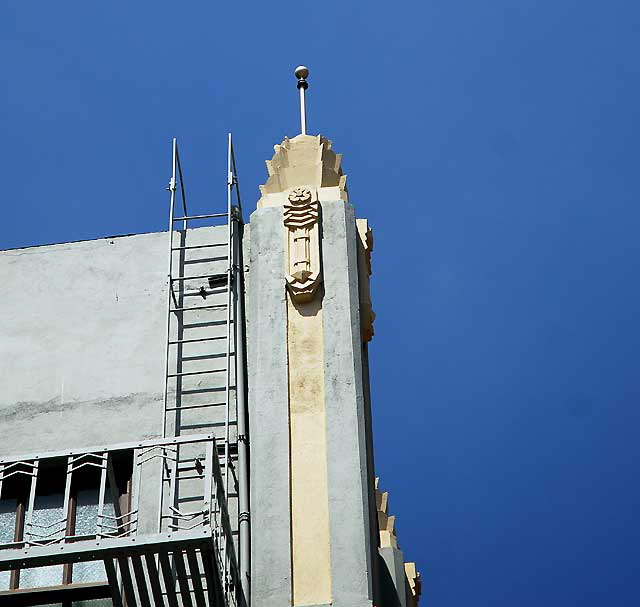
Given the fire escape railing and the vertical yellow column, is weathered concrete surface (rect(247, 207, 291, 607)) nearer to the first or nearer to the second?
the vertical yellow column

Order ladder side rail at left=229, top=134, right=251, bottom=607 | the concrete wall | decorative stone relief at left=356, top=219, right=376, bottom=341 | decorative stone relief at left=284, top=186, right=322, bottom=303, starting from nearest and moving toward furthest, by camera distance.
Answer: ladder side rail at left=229, top=134, right=251, bottom=607 < decorative stone relief at left=284, top=186, right=322, bottom=303 < decorative stone relief at left=356, top=219, right=376, bottom=341 < the concrete wall

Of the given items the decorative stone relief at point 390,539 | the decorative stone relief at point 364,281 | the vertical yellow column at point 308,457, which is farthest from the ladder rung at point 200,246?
the decorative stone relief at point 390,539

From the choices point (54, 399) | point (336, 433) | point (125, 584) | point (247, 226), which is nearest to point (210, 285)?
point (247, 226)

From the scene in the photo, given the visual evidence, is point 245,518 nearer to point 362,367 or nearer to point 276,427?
point 276,427

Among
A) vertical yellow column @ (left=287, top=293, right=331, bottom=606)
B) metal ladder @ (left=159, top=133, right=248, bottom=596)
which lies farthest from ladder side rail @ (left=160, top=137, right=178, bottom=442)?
vertical yellow column @ (left=287, top=293, right=331, bottom=606)

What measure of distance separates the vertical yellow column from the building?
0.02 m

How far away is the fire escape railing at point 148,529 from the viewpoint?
48.5 feet

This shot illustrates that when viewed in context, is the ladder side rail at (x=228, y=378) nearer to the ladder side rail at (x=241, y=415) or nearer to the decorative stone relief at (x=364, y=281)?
the ladder side rail at (x=241, y=415)

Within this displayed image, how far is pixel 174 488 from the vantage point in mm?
17062

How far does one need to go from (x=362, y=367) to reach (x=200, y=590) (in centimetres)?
363

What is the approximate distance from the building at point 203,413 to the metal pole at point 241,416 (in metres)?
0.02

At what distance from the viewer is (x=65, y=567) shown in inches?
705

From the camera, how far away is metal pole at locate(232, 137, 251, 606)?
55.0 ft

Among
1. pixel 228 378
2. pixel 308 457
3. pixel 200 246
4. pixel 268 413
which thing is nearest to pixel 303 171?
pixel 200 246
